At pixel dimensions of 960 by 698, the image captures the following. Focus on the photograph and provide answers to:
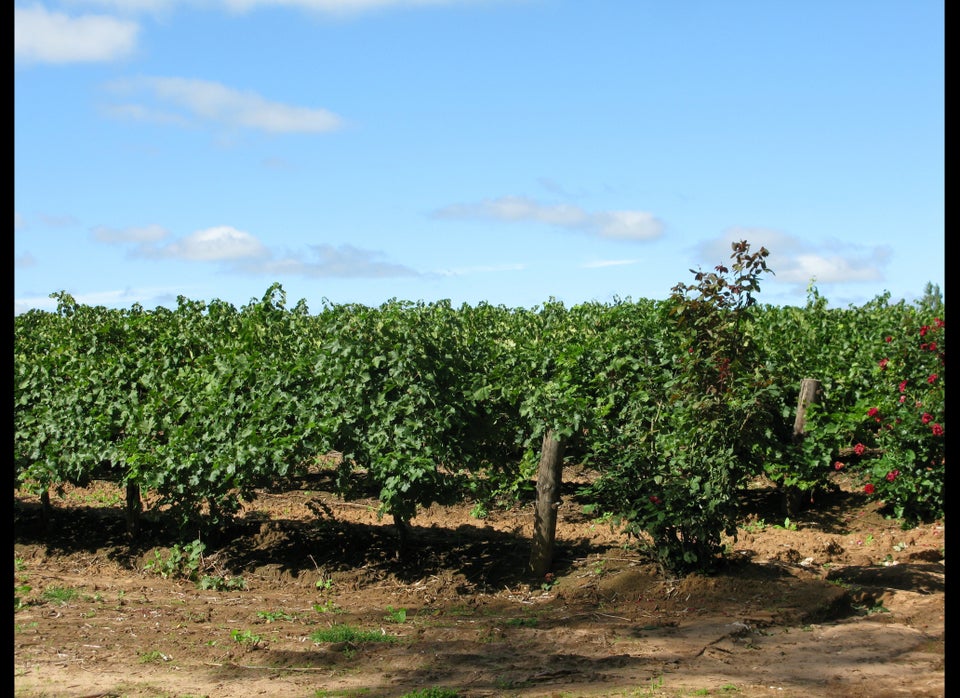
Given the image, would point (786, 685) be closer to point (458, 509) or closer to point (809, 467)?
point (809, 467)

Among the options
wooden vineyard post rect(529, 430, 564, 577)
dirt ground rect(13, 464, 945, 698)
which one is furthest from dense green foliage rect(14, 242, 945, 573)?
dirt ground rect(13, 464, 945, 698)

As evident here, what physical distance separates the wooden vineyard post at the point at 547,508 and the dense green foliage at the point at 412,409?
0.30 meters

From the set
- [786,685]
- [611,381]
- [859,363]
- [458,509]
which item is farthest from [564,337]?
[786,685]

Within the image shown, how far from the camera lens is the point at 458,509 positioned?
12.0 meters

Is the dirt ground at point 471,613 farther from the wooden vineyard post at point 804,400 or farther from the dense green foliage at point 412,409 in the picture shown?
the wooden vineyard post at point 804,400

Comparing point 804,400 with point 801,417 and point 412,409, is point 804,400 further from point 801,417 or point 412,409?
point 412,409

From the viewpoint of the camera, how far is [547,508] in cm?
871

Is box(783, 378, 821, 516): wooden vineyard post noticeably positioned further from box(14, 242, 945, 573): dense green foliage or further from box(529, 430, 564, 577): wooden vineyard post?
box(529, 430, 564, 577): wooden vineyard post

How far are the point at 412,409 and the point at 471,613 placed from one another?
1.85 m

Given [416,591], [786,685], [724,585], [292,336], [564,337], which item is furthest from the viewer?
[564,337]

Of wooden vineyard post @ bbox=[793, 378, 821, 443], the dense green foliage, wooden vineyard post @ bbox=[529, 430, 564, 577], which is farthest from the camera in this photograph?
wooden vineyard post @ bbox=[793, 378, 821, 443]

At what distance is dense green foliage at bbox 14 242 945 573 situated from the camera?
771 cm

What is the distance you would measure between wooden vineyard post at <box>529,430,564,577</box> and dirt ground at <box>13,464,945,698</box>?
0.22 meters

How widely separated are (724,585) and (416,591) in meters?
2.78
